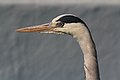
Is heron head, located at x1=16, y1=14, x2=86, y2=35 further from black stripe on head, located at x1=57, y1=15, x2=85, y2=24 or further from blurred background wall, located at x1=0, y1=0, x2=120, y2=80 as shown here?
blurred background wall, located at x1=0, y1=0, x2=120, y2=80

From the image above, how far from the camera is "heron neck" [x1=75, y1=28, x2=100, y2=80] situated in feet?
6.01

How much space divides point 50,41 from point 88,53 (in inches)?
46.7

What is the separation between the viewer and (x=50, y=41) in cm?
302

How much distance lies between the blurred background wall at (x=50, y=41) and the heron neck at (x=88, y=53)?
3.69 feet

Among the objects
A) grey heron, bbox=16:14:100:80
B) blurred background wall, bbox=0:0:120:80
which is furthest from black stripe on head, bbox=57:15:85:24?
blurred background wall, bbox=0:0:120:80

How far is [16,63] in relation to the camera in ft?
9.87

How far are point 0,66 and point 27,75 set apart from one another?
0.17m

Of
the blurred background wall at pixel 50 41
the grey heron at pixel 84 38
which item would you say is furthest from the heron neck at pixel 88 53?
the blurred background wall at pixel 50 41

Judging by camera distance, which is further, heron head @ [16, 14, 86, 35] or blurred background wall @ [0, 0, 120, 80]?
blurred background wall @ [0, 0, 120, 80]

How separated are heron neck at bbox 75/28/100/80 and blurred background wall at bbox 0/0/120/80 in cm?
112

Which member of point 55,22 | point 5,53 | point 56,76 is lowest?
point 56,76

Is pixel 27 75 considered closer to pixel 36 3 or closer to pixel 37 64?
pixel 37 64

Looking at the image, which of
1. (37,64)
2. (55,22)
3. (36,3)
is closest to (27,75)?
(37,64)

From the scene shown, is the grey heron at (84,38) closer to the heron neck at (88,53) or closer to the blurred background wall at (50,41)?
the heron neck at (88,53)
